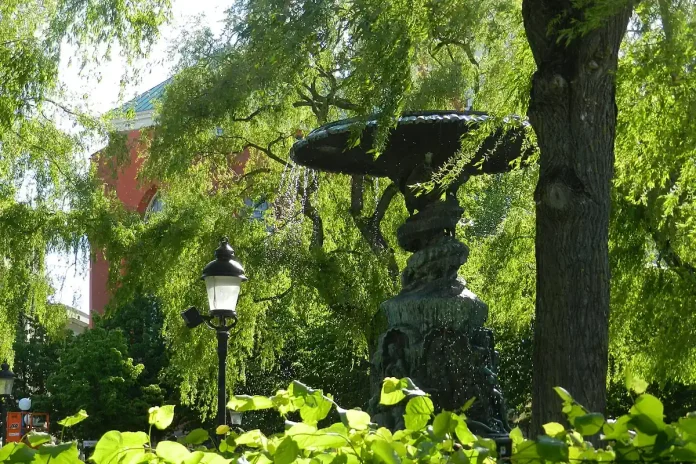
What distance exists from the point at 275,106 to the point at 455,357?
8.59 meters


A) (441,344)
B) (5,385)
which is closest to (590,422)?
(441,344)

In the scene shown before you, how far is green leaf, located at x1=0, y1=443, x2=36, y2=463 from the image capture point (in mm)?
2035

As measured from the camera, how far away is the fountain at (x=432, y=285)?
9.02 metres

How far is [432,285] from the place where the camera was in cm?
948

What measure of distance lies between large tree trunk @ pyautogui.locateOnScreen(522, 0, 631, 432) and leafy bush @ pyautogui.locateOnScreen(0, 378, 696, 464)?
443 centimetres

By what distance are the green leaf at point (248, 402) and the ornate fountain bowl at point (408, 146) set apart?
6193 millimetres

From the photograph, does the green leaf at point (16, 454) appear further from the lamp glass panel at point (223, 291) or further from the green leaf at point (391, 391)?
the lamp glass panel at point (223, 291)

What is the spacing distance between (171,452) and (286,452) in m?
0.22

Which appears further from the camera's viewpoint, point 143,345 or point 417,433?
point 143,345

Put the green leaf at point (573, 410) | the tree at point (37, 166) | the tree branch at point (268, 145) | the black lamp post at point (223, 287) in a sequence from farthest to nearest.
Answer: the tree branch at point (268, 145) → the tree at point (37, 166) → the black lamp post at point (223, 287) → the green leaf at point (573, 410)

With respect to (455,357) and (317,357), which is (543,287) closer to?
(455,357)

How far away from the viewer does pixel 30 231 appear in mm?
15734

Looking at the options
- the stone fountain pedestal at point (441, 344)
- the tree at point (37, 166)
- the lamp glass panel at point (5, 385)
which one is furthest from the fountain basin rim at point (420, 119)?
the lamp glass panel at point (5, 385)


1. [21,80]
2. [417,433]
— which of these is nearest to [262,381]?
[21,80]
